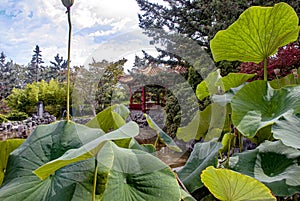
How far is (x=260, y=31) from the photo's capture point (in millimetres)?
483

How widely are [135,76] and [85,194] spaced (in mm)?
312

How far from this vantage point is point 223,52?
57 cm

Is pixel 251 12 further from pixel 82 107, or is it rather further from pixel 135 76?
pixel 82 107

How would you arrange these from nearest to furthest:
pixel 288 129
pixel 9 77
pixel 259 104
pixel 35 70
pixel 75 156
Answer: pixel 75 156 < pixel 288 129 < pixel 259 104 < pixel 9 77 < pixel 35 70

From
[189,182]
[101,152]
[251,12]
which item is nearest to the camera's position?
[101,152]

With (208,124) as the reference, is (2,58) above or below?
above

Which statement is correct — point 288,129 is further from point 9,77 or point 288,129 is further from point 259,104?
point 9,77

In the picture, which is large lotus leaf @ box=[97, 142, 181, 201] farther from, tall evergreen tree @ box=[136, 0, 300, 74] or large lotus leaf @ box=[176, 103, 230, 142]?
tall evergreen tree @ box=[136, 0, 300, 74]

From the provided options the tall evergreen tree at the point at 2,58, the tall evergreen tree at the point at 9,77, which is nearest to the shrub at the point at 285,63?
the tall evergreen tree at the point at 9,77

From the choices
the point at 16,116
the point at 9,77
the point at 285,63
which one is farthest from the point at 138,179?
the point at 9,77

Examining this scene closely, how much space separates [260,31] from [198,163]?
27cm

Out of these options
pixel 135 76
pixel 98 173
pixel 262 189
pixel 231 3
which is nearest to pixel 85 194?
pixel 98 173

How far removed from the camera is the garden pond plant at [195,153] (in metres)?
0.21

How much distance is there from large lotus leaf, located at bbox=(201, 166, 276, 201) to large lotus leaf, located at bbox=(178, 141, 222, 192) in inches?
2.9
